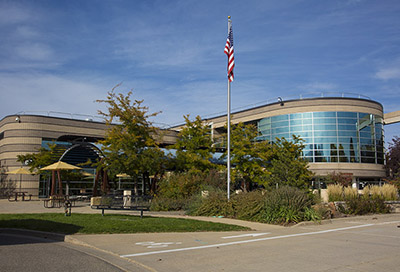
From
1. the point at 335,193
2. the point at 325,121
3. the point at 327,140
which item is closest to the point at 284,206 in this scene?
the point at 335,193

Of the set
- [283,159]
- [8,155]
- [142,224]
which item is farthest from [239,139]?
[8,155]

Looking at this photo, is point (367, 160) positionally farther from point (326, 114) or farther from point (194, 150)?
point (194, 150)

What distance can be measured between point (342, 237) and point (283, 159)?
11.6 m

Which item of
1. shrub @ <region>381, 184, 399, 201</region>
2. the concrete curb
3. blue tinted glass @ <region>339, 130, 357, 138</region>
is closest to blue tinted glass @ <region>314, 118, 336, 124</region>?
blue tinted glass @ <region>339, 130, 357, 138</region>

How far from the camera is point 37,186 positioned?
38.2 meters

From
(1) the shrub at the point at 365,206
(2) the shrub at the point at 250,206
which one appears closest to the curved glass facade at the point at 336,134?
(1) the shrub at the point at 365,206

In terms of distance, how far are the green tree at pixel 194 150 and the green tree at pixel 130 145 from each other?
222 cm

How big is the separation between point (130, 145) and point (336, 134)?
32.7 meters

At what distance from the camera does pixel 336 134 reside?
49250 mm

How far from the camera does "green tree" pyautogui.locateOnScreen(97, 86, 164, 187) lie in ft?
83.6

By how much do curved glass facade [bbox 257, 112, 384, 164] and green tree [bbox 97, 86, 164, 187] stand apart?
28.0 m

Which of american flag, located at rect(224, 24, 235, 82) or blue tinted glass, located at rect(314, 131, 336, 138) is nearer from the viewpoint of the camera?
american flag, located at rect(224, 24, 235, 82)

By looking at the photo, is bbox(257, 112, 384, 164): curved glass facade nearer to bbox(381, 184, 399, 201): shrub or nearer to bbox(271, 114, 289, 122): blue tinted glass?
bbox(271, 114, 289, 122): blue tinted glass

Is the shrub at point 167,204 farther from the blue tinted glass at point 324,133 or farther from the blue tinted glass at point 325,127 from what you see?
the blue tinted glass at point 325,127
